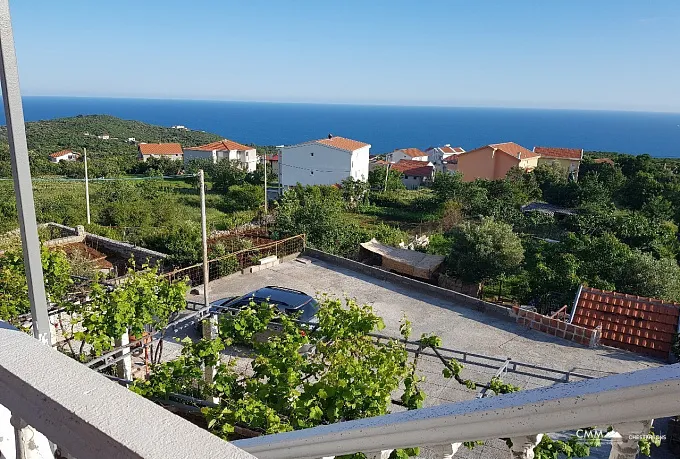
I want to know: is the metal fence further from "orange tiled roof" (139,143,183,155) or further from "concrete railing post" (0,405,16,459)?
"orange tiled roof" (139,143,183,155)

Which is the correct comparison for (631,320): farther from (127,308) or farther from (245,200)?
(245,200)

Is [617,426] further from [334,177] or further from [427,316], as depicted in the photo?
[334,177]

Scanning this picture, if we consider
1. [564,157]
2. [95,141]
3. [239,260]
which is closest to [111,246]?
[239,260]

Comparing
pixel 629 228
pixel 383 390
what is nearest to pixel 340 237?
pixel 629 228

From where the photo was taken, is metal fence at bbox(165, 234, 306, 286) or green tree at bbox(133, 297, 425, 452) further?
metal fence at bbox(165, 234, 306, 286)

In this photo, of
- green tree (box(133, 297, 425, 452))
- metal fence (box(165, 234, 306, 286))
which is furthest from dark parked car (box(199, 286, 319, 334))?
green tree (box(133, 297, 425, 452))

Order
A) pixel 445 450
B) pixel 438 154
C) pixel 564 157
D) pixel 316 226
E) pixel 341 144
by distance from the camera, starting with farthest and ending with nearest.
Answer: pixel 438 154 → pixel 564 157 → pixel 341 144 → pixel 316 226 → pixel 445 450
